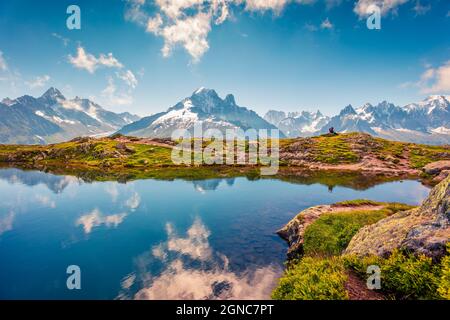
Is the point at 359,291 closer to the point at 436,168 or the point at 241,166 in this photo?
the point at 436,168

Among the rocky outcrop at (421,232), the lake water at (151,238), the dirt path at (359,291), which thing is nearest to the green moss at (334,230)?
the lake water at (151,238)

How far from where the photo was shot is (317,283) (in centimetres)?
1700

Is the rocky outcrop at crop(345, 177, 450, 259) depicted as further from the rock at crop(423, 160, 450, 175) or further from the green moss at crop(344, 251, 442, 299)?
the rock at crop(423, 160, 450, 175)

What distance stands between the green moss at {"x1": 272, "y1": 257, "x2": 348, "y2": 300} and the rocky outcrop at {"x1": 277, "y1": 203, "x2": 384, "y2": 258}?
1239 cm

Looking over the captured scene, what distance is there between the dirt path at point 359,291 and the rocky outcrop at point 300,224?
611 inches

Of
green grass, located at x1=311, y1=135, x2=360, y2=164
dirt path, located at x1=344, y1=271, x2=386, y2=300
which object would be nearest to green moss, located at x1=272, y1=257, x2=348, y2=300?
dirt path, located at x1=344, y1=271, x2=386, y2=300

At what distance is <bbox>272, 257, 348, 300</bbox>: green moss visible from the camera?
51.3 feet

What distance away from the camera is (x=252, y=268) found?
102ft

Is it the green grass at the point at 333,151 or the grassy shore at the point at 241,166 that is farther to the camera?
the green grass at the point at 333,151

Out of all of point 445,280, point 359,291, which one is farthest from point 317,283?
point 445,280

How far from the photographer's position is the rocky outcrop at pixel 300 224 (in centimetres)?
3362

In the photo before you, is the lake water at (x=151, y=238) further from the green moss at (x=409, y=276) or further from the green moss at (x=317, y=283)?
the green moss at (x=409, y=276)

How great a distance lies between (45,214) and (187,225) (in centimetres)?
3073

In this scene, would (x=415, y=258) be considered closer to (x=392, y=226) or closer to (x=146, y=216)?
(x=392, y=226)
